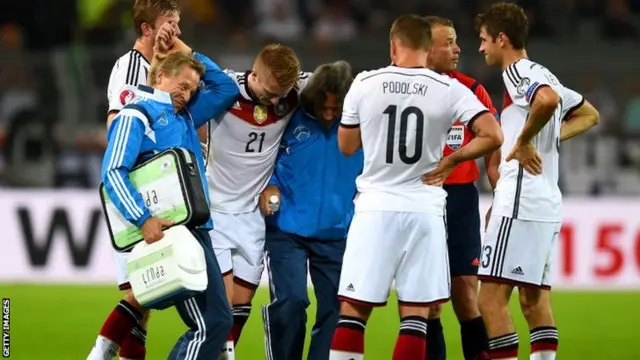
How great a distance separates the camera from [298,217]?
7.30 metres

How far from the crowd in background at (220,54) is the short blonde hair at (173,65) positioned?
8.93 m

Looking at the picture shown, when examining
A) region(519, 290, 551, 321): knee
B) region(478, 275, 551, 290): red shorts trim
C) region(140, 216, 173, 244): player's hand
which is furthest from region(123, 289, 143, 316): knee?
region(519, 290, 551, 321): knee

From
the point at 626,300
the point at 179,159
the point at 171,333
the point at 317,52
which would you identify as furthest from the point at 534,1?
the point at 179,159

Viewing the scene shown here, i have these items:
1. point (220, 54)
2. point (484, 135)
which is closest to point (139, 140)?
point (484, 135)

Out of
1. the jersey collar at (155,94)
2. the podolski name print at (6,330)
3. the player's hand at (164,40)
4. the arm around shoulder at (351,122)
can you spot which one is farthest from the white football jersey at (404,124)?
the podolski name print at (6,330)

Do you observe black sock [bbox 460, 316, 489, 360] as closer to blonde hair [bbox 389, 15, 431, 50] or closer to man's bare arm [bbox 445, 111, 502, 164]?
man's bare arm [bbox 445, 111, 502, 164]

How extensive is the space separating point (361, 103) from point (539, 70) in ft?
4.02

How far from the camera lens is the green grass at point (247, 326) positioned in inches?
367

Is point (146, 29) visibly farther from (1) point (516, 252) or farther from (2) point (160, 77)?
(1) point (516, 252)

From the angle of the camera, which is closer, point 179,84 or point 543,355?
point 179,84

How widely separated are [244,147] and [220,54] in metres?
9.60

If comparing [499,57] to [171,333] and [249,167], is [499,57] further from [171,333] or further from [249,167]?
[171,333]

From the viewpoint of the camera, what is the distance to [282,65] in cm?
688

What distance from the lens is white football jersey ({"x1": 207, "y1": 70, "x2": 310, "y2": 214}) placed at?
723 centimetres
